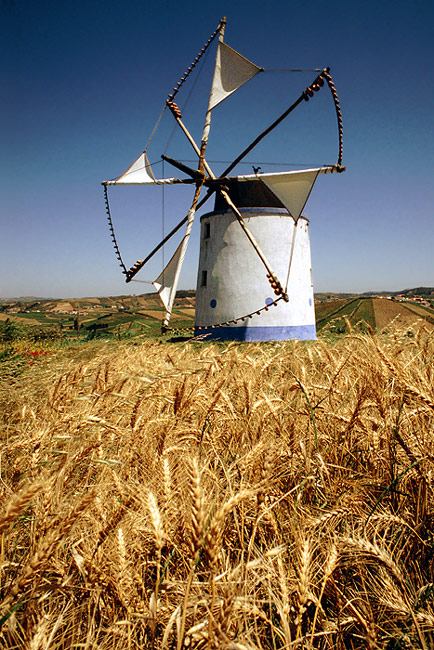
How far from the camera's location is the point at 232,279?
13.4 metres

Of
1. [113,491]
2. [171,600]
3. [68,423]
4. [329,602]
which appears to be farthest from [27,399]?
[329,602]

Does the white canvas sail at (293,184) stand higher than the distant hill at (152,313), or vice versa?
the white canvas sail at (293,184)

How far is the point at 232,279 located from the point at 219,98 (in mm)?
7346

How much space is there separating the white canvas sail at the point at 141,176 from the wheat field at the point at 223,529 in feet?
42.7

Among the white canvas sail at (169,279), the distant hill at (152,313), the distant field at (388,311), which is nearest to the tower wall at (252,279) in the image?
the white canvas sail at (169,279)

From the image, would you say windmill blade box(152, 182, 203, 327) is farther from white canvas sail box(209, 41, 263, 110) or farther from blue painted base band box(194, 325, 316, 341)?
white canvas sail box(209, 41, 263, 110)

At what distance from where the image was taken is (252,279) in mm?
13367

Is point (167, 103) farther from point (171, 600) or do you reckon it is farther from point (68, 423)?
point (171, 600)

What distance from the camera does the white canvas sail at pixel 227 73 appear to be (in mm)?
13511

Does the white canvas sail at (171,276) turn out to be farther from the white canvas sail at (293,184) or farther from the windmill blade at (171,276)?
the white canvas sail at (293,184)

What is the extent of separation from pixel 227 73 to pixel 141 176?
537cm

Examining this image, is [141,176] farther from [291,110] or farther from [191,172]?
[291,110]

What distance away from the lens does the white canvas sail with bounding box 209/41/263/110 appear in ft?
44.3

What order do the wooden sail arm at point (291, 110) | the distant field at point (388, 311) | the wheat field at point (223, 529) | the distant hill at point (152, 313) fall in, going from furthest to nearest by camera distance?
the distant field at point (388, 311) < the distant hill at point (152, 313) < the wooden sail arm at point (291, 110) < the wheat field at point (223, 529)
